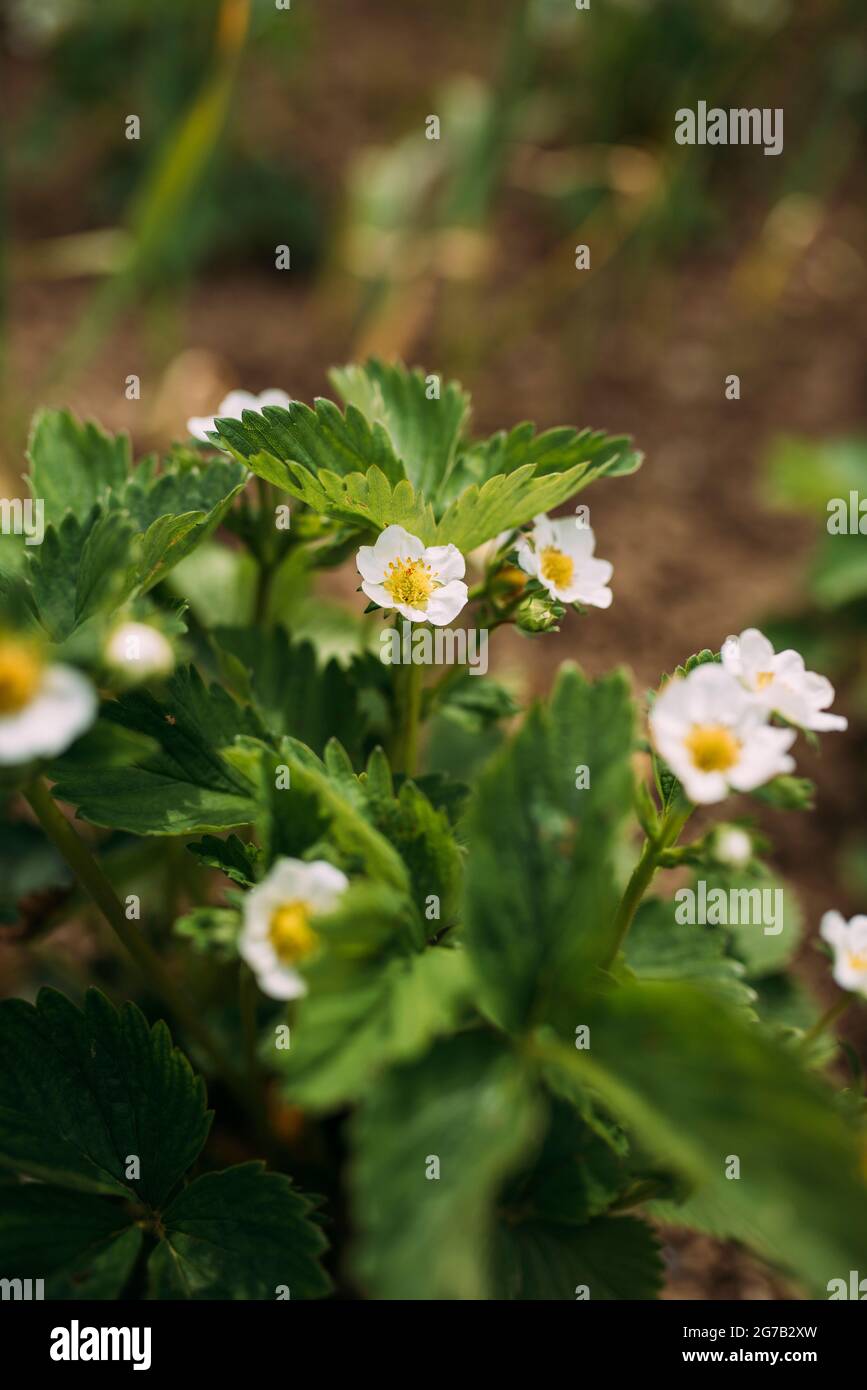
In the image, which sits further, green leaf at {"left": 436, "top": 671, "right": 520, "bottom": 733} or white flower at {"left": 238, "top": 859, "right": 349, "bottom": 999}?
green leaf at {"left": 436, "top": 671, "right": 520, "bottom": 733}

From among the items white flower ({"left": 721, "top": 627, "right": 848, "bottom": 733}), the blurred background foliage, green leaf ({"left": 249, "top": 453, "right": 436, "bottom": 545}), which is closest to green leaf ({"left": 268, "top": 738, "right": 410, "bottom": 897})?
green leaf ({"left": 249, "top": 453, "right": 436, "bottom": 545})

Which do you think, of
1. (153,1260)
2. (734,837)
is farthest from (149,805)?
(734,837)

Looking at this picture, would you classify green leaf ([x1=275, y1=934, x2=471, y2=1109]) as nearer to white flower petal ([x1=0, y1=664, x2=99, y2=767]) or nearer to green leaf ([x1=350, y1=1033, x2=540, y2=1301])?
green leaf ([x1=350, y1=1033, x2=540, y2=1301])

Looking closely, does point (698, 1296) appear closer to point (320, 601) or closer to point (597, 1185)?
point (597, 1185)
